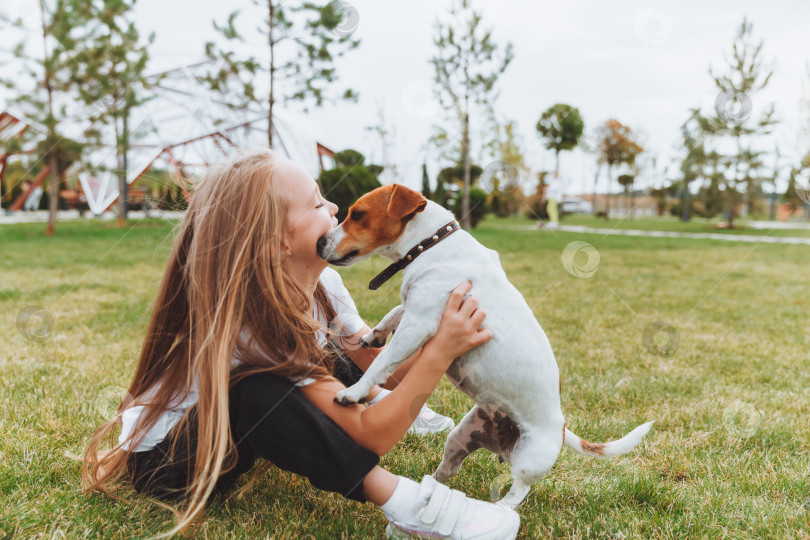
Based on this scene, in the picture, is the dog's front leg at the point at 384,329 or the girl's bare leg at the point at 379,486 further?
the dog's front leg at the point at 384,329

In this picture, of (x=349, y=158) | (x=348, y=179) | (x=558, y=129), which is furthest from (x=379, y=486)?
(x=349, y=158)

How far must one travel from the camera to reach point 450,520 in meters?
1.58

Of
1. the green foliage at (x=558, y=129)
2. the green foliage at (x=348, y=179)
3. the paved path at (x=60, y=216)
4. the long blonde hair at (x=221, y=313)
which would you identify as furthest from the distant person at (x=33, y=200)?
the long blonde hair at (x=221, y=313)

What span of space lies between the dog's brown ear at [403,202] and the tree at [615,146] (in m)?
3.54

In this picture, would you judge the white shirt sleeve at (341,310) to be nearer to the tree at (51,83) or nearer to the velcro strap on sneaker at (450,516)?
the velcro strap on sneaker at (450,516)

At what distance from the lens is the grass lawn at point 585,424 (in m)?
1.76

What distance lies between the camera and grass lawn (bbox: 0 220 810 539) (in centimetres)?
176

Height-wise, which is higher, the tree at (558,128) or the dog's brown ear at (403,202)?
the tree at (558,128)

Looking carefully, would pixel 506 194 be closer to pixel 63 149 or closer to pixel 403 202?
pixel 403 202

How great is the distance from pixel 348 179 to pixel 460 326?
7.52ft

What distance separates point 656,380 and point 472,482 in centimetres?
168

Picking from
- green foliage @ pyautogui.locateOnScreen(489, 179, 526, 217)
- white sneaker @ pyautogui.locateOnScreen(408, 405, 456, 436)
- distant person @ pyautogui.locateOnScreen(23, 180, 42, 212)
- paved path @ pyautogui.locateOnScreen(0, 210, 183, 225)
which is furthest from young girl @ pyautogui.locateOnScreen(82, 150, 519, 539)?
distant person @ pyautogui.locateOnScreen(23, 180, 42, 212)

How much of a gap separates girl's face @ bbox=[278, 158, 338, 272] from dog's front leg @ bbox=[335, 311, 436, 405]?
1.49ft

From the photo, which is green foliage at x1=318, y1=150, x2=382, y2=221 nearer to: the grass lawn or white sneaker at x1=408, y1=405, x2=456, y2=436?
the grass lawn
